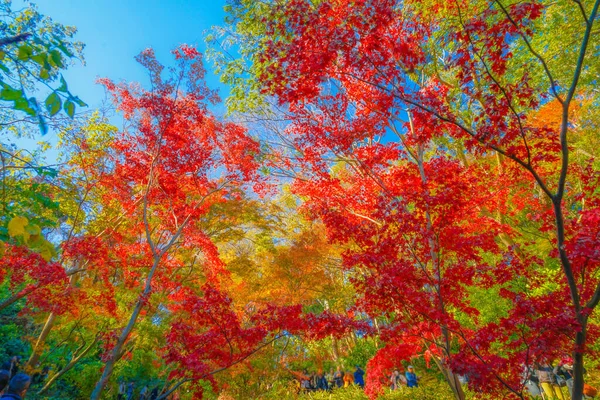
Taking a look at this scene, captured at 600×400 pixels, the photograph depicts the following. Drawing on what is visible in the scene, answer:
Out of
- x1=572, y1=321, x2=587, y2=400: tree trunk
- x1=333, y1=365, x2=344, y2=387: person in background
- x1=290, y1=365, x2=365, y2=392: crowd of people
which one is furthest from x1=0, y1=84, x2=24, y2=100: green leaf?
x1=333, y1=365, x2=344, y2=387: person in background

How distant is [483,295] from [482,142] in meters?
6.78

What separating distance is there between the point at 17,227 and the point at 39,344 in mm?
8082

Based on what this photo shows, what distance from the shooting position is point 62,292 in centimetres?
688

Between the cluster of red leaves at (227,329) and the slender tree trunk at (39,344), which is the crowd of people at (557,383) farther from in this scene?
the slender tree trunk at (39,344)

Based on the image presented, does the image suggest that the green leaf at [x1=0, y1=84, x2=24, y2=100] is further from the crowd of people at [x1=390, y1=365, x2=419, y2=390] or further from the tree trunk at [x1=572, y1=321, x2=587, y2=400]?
the crowd of people at [x1=390, y1=365, x2=419, y2=390]

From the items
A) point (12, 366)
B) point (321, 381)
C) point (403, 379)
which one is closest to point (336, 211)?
point (12, 366)

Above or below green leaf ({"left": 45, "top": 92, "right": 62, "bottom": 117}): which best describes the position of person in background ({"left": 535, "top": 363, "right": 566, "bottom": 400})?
below

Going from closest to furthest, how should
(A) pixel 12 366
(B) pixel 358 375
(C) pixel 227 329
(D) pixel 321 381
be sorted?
(C) pixel 227 329 → (A) pixel 12 366 → (B) pixel 358 375 → (D) pixel 321 381

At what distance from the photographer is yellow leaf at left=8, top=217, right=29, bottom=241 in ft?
3.76

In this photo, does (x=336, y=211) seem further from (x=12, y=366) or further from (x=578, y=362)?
(x=12, y=366)

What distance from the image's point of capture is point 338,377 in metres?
14.2

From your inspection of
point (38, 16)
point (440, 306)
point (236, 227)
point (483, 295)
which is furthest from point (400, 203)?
point (236, 227)

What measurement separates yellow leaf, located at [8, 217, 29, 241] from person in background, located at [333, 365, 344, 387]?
48.7ft

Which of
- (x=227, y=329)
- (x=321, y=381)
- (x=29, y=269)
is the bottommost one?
(x=321, y=381)
